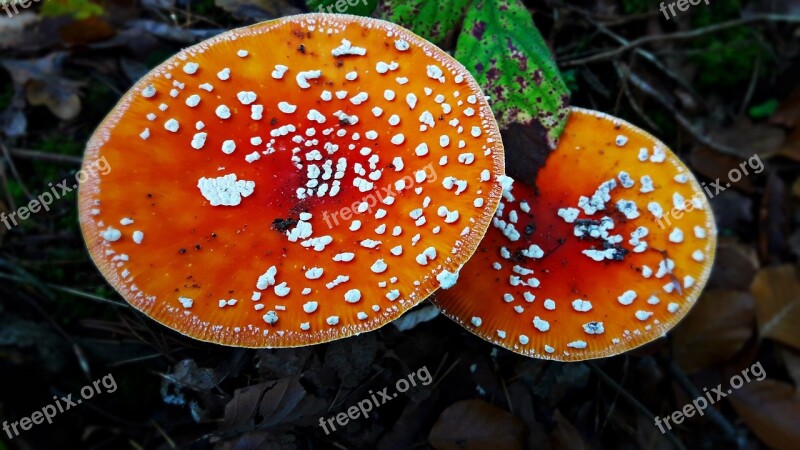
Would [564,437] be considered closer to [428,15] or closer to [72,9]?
[428,15]

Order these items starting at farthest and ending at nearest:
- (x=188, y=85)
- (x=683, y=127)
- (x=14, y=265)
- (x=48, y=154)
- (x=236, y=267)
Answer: (x=683, y=127) < (x=48, y=154) < (x=14, y=265) < (x=188, y=85) < (x=236, y=267)

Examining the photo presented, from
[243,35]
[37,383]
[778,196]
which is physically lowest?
[37,383]

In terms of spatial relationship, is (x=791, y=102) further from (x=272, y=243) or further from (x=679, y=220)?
(x=272, y=243)

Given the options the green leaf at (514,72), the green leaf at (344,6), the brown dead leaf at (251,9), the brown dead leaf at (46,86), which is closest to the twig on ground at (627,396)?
the green leaf at (514,72)

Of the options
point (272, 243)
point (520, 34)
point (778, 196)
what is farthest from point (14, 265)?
point (778, 196)

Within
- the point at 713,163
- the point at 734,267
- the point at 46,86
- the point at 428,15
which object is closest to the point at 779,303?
the point at 734,267

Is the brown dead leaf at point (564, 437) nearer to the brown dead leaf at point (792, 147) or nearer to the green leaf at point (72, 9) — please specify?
the brown dead leaf at point (792, 147)

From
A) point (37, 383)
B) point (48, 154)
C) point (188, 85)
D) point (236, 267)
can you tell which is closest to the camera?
point (236, 267)
